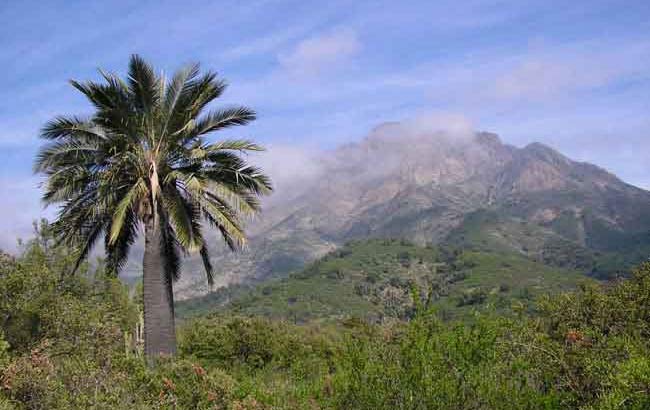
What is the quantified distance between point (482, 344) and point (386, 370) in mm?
1463

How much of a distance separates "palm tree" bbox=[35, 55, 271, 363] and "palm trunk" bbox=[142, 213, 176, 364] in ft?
0.08

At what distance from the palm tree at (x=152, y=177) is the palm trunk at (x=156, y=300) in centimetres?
2

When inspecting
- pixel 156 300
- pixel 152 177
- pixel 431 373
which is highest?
pixel 152 177

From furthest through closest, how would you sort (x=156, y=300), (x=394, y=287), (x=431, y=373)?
(x=394, y=287) → (x=156, y=300) → (x=431, y=373)

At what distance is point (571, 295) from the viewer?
14062mm

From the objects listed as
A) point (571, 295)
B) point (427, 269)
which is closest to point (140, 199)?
point (571, 295)

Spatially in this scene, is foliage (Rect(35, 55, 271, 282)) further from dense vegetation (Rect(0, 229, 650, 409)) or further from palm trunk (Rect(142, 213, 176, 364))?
dense vegetation (Rect(0, 229, 650, 409))

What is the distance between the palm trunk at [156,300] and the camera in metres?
13.9

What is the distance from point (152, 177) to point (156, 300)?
114 inches

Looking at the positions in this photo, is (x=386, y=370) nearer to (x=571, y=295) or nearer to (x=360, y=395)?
(x=360, y=395)

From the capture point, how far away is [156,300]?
14.1 meters

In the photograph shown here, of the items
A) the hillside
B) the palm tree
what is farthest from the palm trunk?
the hillside

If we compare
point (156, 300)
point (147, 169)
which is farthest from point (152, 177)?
point (156, 300)

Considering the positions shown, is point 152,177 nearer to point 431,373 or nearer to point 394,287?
point 431,373
